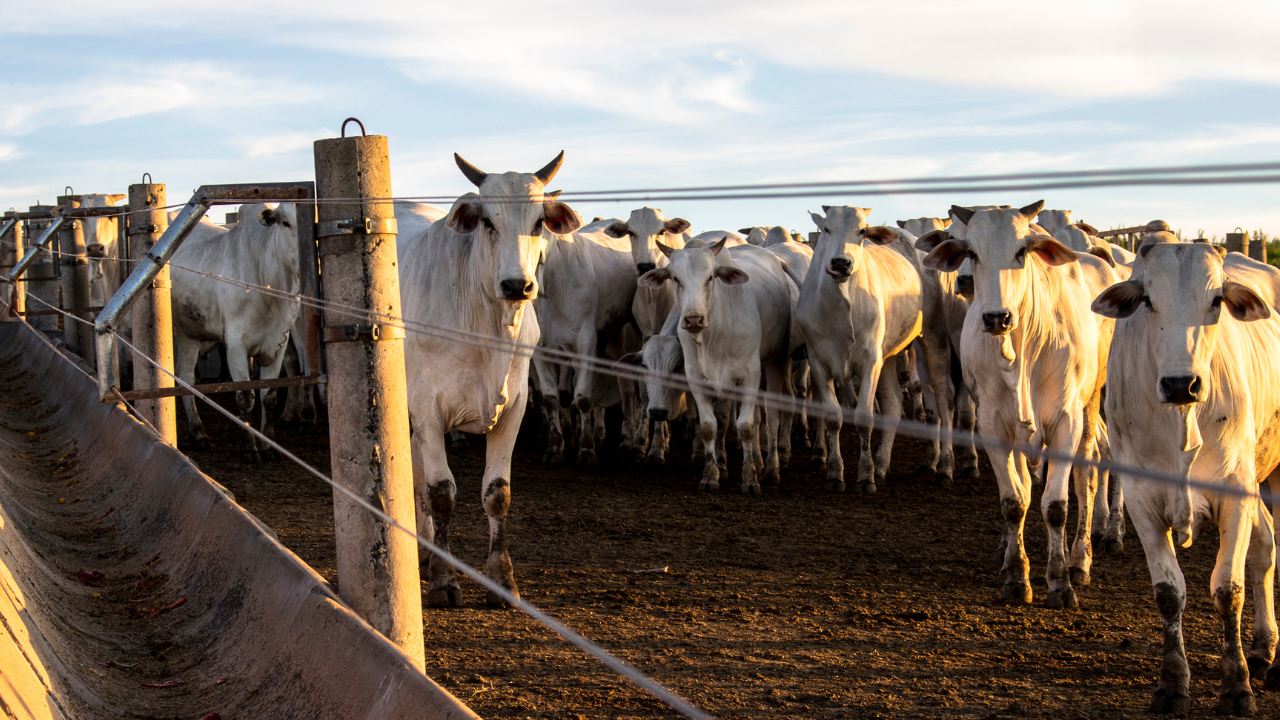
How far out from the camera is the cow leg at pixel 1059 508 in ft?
21.5

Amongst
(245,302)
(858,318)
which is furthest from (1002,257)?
(245,302)

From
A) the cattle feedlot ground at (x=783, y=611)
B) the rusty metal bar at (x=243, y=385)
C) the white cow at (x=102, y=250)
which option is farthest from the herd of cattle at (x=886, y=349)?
the white cow at (x=102, y=250)

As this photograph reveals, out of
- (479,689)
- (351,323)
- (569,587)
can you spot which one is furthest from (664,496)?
(351,323)

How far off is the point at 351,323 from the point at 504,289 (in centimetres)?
171

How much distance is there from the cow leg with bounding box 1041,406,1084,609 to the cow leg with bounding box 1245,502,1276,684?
1.28m

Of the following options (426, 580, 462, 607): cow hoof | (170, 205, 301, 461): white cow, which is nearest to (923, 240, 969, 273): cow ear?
(426, 580, 462, 607): cow hoof

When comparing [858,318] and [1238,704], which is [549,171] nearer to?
[1238,704]

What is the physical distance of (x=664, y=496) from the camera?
10016 millimetres

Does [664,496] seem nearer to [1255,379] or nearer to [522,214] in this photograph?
[522,214]

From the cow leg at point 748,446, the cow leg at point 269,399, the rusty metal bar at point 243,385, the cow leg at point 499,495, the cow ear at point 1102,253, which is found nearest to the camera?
the rusty metal bar at point 243,385

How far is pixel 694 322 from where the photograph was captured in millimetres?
10164

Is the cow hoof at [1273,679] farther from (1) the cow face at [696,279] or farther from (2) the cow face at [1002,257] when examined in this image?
(1) the cow face at [696,279]

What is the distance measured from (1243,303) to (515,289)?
3.33 metres

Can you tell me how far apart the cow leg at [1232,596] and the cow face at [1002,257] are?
190 centimetres
